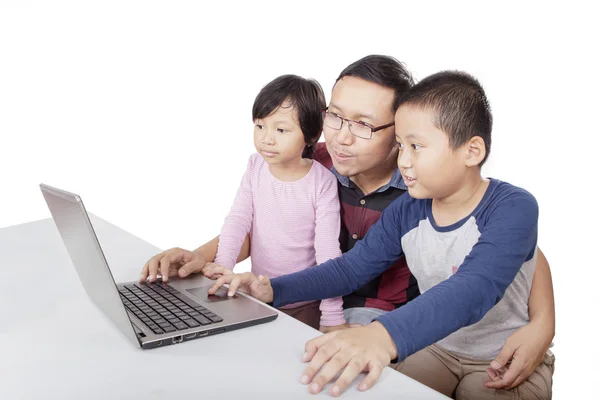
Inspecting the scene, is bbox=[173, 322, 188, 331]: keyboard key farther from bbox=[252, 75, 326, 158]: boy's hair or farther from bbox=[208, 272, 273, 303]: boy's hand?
bbox=[252, 75, 326, 158]: boy's hair

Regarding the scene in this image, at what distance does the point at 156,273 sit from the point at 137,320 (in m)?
0.29

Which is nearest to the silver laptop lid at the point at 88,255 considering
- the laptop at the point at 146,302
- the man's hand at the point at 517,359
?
the laptop at the point at 146,302

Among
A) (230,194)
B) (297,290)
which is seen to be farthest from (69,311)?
(230,194)

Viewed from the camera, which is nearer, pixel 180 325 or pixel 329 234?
pixel 180 325

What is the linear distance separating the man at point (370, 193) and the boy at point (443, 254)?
0.07 metres

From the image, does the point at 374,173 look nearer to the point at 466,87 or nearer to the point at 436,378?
the point at 466,87

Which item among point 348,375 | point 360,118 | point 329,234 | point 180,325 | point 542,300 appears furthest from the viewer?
point 329,234

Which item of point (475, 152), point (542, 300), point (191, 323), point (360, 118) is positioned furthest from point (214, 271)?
point (542, 300)

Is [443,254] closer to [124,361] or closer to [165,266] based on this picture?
[165,266]

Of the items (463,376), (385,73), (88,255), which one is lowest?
(463,376)

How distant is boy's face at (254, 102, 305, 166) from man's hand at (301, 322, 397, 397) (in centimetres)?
90

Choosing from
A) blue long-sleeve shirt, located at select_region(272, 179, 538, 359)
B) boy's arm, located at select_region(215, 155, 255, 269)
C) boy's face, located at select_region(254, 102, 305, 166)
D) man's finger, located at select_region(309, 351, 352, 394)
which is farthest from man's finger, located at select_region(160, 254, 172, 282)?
man's finger, located at select_region(309, 351, 352, 394)

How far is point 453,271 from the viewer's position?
4.79 ft

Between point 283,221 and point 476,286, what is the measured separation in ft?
2.76
